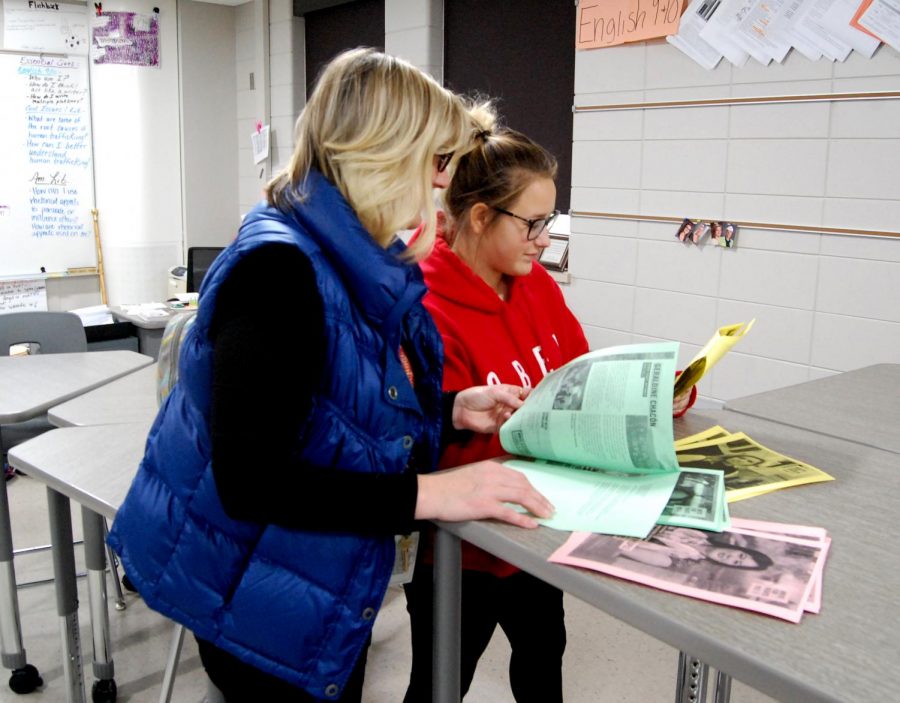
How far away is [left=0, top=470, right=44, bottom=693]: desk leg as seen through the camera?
2.11 meters

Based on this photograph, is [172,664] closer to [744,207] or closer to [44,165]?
[744,207]

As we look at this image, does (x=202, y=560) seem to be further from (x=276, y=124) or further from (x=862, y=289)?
(x=276, y=124)

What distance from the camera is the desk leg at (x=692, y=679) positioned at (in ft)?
5.34

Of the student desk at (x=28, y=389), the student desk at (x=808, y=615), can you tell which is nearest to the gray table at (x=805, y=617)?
the student desk at (x=808, y=615)

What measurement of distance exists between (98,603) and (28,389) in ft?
2.08

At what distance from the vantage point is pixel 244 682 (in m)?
1.10

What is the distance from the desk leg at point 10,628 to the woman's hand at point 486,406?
142 cm

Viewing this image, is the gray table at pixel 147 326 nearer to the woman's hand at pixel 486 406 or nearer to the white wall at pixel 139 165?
the white wall at pixel 139 165

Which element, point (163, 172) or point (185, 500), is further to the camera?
point (163, 172)

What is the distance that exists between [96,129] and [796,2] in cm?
425

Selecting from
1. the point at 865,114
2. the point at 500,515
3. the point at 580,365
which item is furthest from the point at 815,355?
the point at 500,515

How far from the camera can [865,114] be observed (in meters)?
2.65

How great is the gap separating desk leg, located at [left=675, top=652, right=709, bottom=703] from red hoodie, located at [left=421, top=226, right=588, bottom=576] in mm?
473

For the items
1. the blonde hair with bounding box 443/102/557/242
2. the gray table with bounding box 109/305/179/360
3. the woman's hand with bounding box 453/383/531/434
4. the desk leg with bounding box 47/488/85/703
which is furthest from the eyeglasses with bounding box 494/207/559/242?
the gray table with bounding box 109/305/179/360
